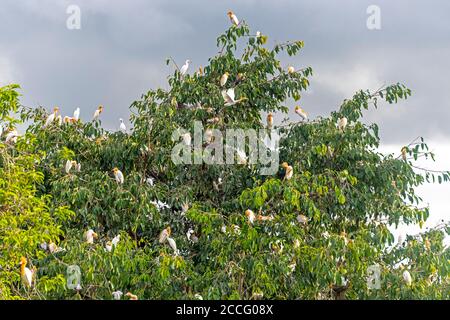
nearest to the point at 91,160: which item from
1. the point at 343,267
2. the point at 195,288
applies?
the point at 195,288

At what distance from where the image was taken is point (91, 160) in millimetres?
10438

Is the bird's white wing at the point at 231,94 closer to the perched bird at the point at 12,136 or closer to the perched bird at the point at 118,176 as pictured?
the perched bird at the point at 118,176

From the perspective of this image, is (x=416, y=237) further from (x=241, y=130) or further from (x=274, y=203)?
(x=241, y=130)

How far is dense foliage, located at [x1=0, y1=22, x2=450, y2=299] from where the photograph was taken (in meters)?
8.28

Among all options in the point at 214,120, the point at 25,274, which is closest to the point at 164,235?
the point at 214,120

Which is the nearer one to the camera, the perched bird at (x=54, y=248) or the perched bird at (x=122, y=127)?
the perched bird at (x=54, y=248)

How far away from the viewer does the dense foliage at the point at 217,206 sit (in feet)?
27.2

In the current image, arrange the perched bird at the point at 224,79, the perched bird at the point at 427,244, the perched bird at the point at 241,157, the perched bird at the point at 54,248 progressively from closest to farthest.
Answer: the perched bird at the point at 54,248 → the perched bird at the point at 427,244 → the perched bird at the point at 241,157 → the perched bird at the point at 224,79

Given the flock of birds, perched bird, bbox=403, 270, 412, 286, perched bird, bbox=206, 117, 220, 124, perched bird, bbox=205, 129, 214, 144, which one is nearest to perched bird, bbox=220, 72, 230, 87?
the flock of birds

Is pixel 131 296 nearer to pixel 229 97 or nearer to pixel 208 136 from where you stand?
pixel 208 136

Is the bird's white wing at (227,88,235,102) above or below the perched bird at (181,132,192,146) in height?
above

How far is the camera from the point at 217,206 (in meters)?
9.70

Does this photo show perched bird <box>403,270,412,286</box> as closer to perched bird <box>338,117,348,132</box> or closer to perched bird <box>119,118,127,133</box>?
perched bird <box>338,117,348,132</box>

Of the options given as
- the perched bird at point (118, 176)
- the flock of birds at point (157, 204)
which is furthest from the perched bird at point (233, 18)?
the perched bird at point (118, 176)
